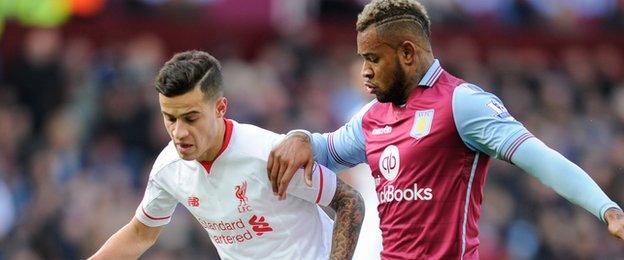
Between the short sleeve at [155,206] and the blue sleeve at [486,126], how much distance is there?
1.81 meters

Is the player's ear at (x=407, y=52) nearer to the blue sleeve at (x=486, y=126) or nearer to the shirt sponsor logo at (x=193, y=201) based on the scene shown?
the blue sleeve at (x=486, y=126)

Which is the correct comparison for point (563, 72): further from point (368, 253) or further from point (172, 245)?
point (368, 253)

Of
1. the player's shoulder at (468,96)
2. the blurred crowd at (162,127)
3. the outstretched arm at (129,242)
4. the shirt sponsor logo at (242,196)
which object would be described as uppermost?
the player's shoulder at (468,96)

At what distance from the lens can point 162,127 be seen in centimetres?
1528

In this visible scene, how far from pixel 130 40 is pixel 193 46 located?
2.70 ft

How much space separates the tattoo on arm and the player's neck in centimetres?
60

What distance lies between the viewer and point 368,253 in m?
8.26

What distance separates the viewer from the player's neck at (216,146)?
702 centimetres

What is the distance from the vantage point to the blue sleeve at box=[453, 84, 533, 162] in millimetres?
6066

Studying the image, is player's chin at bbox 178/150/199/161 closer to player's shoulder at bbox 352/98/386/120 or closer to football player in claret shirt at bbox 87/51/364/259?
football player in claret shirt at bbox 87/51/364/259

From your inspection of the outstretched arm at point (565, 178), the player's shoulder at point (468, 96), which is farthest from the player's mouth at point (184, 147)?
the outstretched arm at point (565, 178)

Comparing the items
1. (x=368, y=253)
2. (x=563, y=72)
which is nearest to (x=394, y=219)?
(x=368, y=253)

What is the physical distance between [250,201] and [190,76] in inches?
26.3

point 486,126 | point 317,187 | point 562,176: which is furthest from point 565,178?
point 317,187
